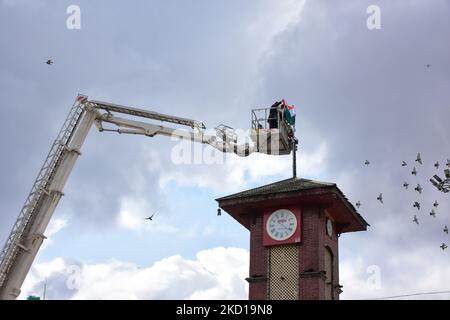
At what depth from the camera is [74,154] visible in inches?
1597

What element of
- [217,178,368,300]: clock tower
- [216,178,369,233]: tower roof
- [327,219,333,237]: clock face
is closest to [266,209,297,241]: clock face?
[217,178,368,300]: clock tower

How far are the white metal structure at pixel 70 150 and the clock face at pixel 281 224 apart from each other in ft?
21.8

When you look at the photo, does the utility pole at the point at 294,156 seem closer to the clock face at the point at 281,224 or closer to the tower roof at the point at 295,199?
the tower roof at the point at 295,199

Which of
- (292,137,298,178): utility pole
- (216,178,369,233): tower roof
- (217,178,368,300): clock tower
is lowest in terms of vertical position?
(217,178,368,300): clock tower

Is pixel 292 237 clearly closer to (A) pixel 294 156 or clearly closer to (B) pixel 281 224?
(B) pixel 281 224

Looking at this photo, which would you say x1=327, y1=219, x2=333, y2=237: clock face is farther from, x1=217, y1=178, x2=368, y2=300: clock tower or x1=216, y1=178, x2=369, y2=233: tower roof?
x1=216, y1=178, x2=369, y2=233: tower roof

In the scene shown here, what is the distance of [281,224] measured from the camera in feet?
104

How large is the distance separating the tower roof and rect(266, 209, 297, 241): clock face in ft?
1.68

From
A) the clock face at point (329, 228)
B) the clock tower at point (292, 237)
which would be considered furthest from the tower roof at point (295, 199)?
the clock face at point (329, 228)

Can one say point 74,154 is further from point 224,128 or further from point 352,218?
point 352,218

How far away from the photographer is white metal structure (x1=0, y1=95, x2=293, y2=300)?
37906 mm

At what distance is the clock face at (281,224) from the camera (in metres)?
31.6
